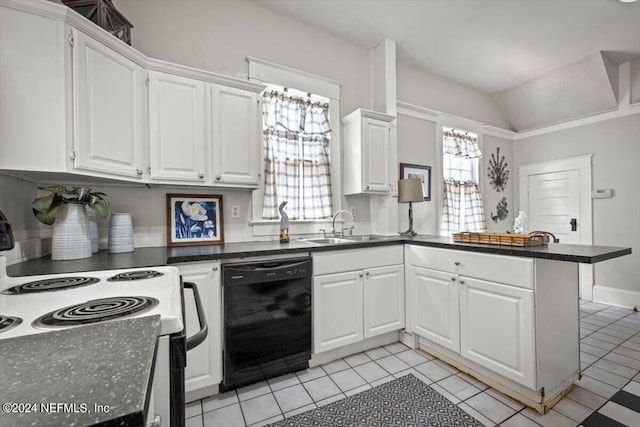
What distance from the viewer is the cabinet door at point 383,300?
7.86 ft

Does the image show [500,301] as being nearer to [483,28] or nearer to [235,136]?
[235,136]

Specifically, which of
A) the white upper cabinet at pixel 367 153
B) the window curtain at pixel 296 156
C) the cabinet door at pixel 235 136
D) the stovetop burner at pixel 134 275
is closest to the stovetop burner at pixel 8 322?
the stovetop burner at pixel 134 275

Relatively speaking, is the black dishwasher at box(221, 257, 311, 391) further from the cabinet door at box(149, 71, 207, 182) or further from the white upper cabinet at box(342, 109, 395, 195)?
the white upper cabinet at box(342, 109, 395, 195)

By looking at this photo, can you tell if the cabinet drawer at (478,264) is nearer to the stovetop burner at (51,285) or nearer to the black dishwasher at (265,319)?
the black dishwasher at (265,319)

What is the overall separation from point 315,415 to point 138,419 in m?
1.67

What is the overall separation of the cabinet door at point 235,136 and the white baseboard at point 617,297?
4697 millimetres

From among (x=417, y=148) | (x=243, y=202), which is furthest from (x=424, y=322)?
(x=417, y=148)

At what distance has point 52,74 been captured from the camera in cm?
146

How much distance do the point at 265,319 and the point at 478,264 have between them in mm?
1519

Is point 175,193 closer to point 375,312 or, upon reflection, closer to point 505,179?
point 375,312

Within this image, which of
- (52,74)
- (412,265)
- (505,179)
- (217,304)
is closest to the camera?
(52,74)

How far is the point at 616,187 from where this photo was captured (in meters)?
3.76

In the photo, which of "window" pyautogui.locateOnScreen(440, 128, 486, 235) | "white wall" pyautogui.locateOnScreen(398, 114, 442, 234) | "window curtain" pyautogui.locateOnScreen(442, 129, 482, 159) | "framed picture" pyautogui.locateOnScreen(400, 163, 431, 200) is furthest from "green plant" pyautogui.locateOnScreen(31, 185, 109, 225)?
"window curtain" pyautogui.locateOnScreen(442, 129, 482, 159)

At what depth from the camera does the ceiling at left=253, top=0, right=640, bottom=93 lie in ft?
8.96
